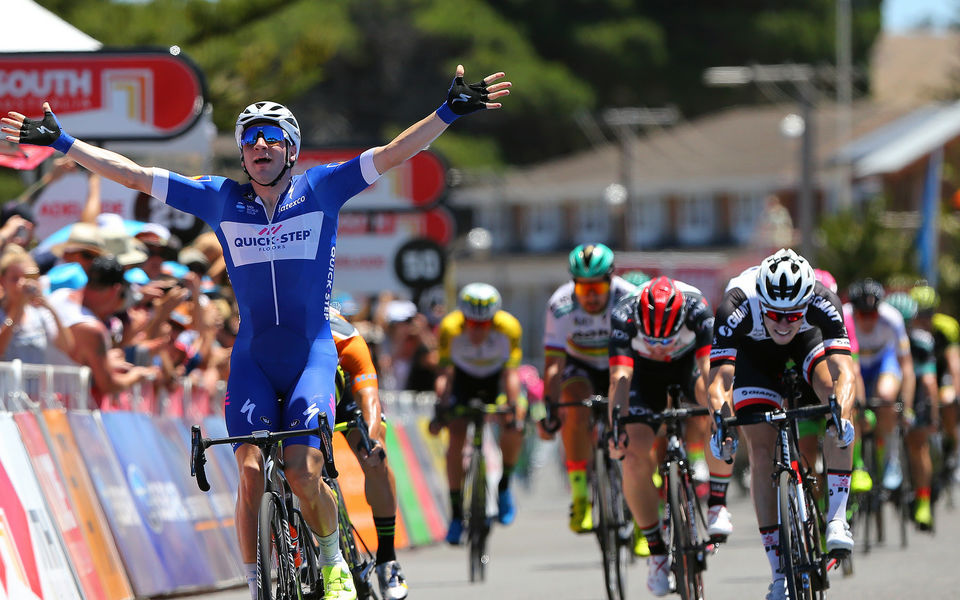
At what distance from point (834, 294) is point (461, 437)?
6015 mm

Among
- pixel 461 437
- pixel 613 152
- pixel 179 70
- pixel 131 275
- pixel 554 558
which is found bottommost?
pixel 554 558

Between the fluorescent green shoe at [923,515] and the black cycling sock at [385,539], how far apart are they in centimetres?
810

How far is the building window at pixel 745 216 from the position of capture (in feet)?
267

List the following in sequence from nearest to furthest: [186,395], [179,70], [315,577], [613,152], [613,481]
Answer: [315,577] < [613,481] < [186,395] < [179,70] < [613,152]

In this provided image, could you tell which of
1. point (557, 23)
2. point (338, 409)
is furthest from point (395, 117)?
point (338, 409)

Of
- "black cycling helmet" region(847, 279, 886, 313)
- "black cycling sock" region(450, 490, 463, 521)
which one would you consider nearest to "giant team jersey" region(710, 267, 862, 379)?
"black cycling sock" region(450, 490, 463, 521)

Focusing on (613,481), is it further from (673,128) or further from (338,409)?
(673,128)

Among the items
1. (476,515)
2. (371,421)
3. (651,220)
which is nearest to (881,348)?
(476,515)

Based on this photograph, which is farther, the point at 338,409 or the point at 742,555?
the point at 742,555

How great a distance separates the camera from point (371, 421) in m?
9.54

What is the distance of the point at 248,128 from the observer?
8.48 m

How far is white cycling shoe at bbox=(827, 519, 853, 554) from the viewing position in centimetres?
912

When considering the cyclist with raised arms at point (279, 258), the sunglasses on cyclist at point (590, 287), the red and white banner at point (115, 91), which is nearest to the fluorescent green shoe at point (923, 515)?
the sunglasses on cyclist at point (590, 287)

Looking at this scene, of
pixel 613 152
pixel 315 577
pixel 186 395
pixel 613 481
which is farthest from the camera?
pixel 613 152
